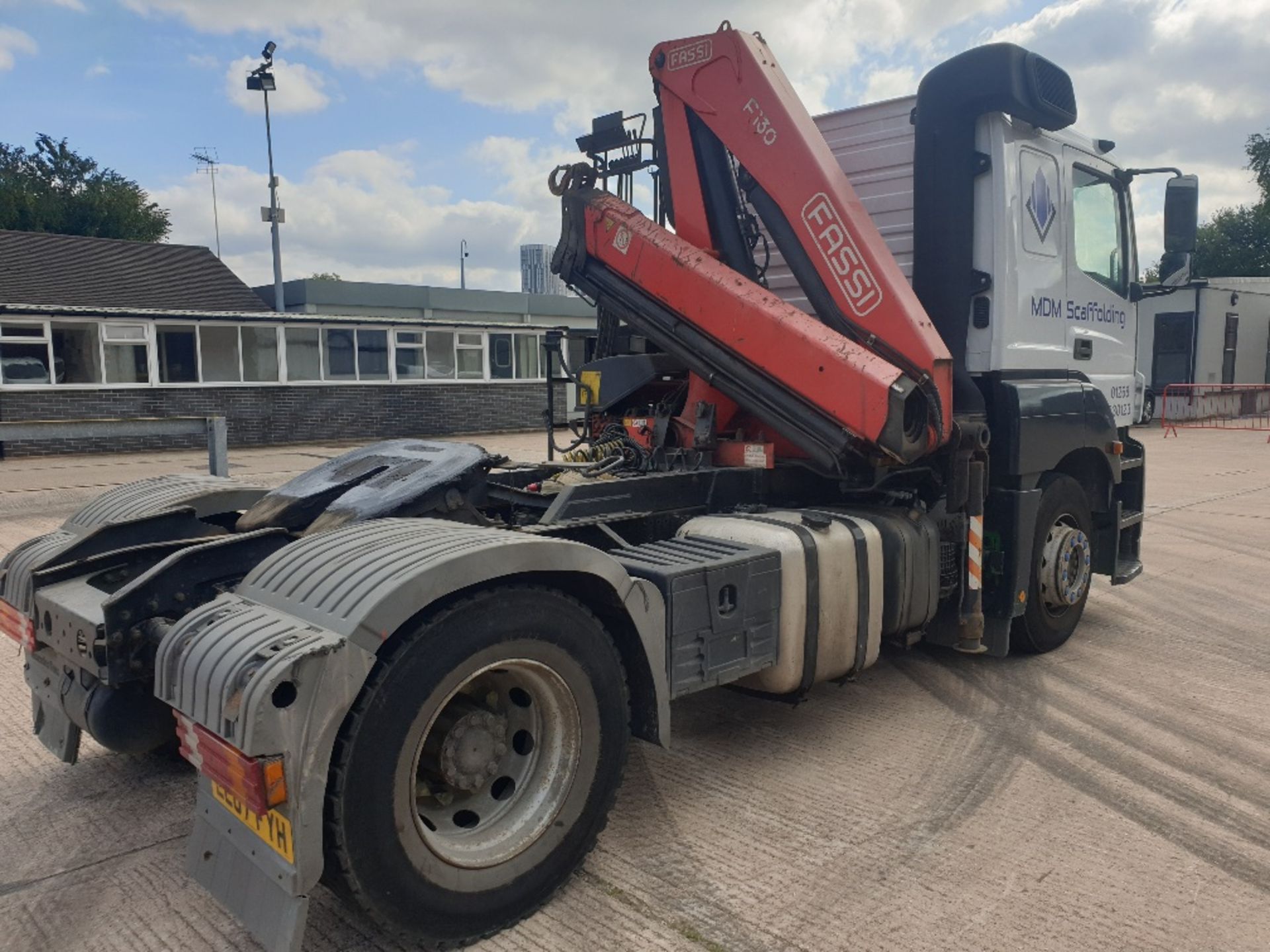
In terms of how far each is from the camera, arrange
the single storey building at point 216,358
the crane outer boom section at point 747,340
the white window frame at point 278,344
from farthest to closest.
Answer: the single storey building at point 216,358 → the white window frame at point 278,344 → the crane outer boom section at point 747,340

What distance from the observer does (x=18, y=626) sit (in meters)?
3.51

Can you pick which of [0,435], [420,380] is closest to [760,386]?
[0,435]

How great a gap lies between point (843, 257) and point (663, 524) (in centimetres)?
154

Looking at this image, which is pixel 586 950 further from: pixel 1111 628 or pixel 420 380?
pixel 420 380

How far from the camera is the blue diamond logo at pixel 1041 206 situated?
5.04 m

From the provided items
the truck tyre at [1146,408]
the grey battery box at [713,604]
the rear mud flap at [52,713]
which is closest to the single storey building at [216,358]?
the truck tyre at [1146,408]

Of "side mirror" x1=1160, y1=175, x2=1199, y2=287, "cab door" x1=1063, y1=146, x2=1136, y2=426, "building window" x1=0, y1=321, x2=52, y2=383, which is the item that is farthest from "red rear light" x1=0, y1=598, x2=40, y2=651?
"building window" x1=0, y1=321, x2=52, y2=383

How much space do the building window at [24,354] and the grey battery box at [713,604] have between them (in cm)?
1739

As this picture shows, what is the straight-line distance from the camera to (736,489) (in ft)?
15.5

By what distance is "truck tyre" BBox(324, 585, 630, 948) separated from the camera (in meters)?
2.40

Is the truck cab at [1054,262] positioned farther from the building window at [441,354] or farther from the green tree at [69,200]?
the green tree at [69,200]

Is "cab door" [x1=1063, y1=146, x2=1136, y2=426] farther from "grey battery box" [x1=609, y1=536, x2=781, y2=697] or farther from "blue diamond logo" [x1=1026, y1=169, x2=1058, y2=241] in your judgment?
"grey battery box" [x1=609, y1=536, x2=781, y2=697]

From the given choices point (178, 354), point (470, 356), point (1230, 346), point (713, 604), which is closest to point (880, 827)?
point (713, 604)

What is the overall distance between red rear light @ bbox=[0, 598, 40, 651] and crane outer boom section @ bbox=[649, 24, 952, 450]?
3.27m
